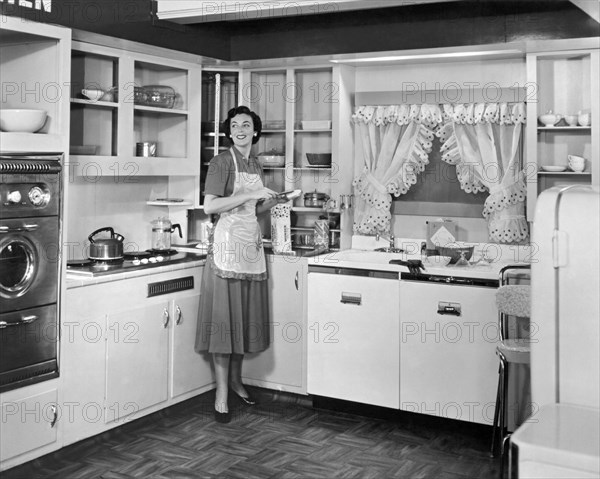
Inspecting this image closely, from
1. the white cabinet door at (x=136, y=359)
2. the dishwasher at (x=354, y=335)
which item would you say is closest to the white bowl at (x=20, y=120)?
the white cabinet door at (x=136, y=359)

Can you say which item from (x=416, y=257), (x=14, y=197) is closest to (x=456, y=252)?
(x=416, y=257)

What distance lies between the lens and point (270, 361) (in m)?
5.18

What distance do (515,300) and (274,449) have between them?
1551mm

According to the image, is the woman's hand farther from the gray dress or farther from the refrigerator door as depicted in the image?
the refrigerator door

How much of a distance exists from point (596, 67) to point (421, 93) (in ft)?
3.70

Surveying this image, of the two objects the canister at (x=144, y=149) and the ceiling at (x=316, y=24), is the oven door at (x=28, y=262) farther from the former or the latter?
the canister at (x=144, y=149)

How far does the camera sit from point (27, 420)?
3.82 metres

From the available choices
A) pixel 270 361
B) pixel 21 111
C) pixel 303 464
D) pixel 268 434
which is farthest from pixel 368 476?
pixel 21 111

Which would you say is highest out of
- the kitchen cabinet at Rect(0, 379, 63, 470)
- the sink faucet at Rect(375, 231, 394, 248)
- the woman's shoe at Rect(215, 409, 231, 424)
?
the sink faucet at Rect(375, 231, 394, 248)

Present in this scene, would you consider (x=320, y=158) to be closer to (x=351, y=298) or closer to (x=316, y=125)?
(x=316, y=125)

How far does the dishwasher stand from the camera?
185 inches

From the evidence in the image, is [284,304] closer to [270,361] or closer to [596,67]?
[270,361]

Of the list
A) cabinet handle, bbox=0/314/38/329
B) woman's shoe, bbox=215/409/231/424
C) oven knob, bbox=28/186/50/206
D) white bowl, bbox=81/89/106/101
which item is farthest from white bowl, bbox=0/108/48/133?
woman's shoe, bbox=215/409/231/424

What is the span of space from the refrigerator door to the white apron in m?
2.79
